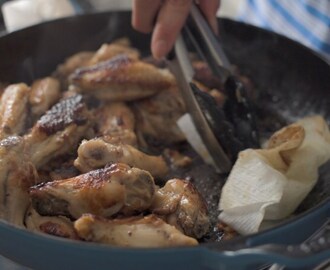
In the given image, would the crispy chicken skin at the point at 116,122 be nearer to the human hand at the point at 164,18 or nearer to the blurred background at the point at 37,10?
the human hand at the point at 164,18

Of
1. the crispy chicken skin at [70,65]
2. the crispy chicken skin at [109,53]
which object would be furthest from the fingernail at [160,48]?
the crispy chicken skin at [70,65]

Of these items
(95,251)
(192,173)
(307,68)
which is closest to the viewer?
(95,251)

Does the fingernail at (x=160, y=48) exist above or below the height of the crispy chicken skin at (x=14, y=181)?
above

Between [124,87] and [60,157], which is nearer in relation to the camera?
[60,157]

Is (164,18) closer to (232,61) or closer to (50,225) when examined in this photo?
(232,61)

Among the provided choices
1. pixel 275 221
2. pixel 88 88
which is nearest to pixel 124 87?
pixel 88 88

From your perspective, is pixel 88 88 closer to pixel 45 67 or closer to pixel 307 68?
pixel 45 67
